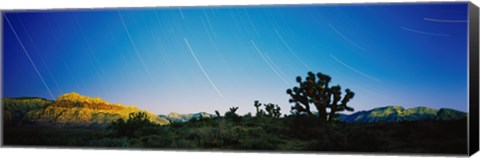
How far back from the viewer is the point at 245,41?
1220 cm

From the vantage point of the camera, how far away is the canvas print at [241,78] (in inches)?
456

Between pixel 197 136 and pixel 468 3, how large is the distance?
155 inches

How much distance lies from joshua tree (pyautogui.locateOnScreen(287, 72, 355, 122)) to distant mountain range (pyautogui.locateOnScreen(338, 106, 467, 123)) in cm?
16

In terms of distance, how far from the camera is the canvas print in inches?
456

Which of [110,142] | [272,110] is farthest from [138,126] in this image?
[272,110]

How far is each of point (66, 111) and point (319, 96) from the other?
360 centimetres

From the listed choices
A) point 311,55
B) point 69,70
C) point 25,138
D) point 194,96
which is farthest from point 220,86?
point 25,138

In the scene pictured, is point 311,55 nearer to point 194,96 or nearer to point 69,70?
point 194,96

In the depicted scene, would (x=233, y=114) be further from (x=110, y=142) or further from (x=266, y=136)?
(x=110, y=142)

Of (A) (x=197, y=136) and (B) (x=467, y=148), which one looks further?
(A) (x=197, y=136)

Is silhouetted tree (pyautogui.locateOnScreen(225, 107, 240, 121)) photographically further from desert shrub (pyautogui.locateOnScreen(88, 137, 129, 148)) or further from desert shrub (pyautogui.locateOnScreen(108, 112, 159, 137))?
desert shrub (pyautogui.locateOnScreen(88, 137, 129, 148))

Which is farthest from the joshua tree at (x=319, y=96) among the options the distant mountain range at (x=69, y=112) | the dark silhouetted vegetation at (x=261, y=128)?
the distant mountain range at (x=69, y=112)

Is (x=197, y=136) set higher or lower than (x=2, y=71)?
lower

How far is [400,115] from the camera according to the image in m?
11.7
